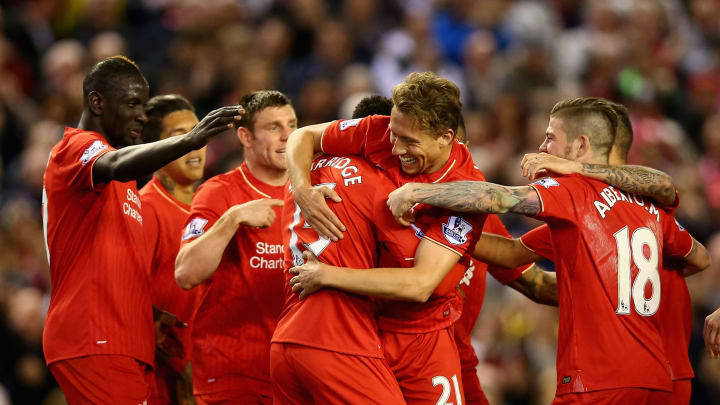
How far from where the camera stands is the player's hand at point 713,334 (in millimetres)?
5762

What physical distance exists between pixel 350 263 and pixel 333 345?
19.4 inches

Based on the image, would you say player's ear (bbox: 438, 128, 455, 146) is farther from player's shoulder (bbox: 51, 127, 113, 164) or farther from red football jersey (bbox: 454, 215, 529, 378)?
player's shoulder (bbox: 51, 127, 113, 164)

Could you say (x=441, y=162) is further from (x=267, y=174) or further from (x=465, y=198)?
(x=267, y=174)

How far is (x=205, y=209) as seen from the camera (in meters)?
6.30

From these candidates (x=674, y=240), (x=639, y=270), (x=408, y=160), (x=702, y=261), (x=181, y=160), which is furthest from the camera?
(x=181, y=160)

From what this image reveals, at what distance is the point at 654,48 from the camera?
13039mm

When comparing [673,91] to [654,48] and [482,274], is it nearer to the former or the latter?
[654,48]

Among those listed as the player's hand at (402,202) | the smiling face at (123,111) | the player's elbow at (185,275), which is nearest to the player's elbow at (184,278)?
the player's elbow at (185,275)

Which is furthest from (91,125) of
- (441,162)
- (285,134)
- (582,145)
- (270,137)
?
(582,145)

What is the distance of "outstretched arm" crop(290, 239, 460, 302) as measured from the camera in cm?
509

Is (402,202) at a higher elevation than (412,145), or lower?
lower

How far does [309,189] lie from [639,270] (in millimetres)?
1954

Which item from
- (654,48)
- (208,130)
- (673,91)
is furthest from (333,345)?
(654,48)

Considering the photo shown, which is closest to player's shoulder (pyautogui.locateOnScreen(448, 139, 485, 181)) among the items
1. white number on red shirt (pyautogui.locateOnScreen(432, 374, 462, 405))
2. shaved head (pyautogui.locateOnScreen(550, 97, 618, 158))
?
shaved head (pyautogui.locateOnScreen(550, 97, 618, 158))
